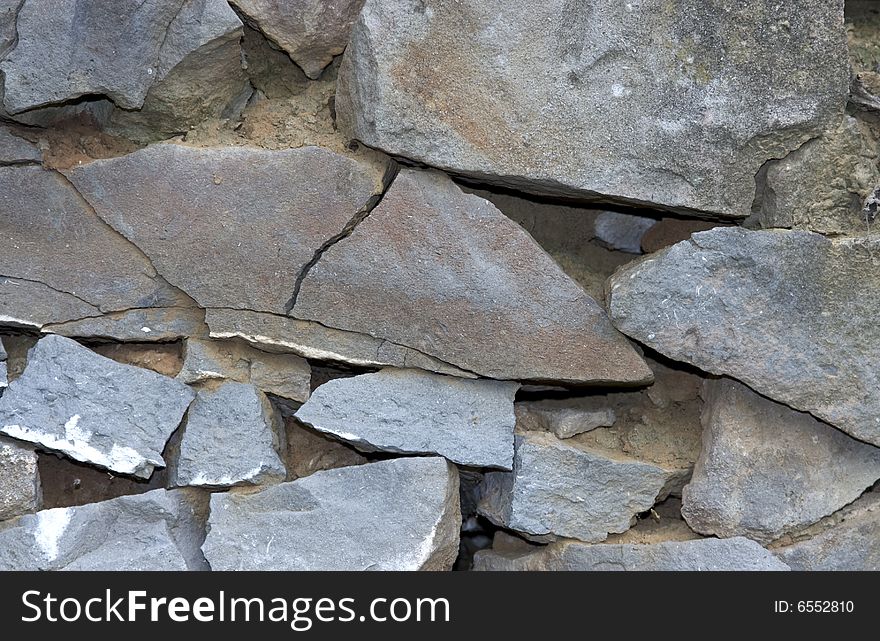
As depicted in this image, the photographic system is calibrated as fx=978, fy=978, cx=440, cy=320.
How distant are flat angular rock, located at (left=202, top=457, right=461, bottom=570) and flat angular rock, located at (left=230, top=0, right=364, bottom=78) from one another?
105 cm

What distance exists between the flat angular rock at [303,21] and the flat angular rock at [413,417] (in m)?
0.83

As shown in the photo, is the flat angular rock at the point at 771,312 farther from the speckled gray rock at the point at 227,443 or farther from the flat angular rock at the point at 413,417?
the speckled gray rock at the point at 227,443

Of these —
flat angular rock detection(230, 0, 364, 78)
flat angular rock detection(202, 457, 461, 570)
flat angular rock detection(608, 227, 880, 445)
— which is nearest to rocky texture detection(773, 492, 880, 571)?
flat angular rock detection(608, 227, 880, 445)

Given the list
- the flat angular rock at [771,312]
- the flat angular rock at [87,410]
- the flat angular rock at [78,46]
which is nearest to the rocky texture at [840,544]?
the flat angular rock at [771,312]

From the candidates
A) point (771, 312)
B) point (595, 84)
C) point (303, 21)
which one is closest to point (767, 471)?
point (771, 312)

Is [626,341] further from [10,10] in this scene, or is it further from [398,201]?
[10,10]

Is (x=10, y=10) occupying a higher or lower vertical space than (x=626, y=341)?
higher

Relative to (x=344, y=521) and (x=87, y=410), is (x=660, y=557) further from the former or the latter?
(x=87, y=410)

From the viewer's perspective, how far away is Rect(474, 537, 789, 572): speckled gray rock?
242 cm

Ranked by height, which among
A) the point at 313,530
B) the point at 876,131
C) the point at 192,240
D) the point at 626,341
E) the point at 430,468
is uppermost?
the point at 876,131

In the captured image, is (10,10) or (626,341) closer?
(10,10)

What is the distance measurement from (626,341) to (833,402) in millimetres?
522

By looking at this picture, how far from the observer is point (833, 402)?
2.40 metres

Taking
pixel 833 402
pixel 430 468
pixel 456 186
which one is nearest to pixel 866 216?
pixel 833 402
